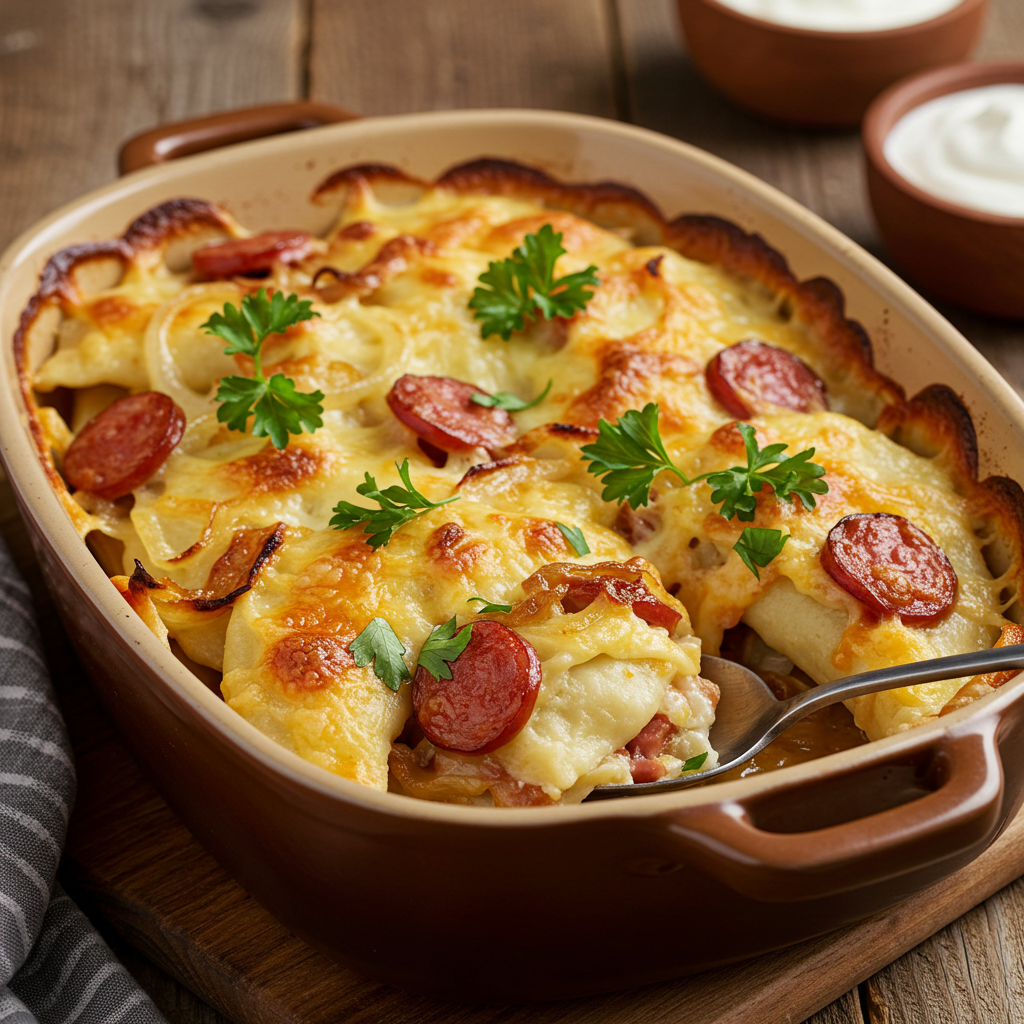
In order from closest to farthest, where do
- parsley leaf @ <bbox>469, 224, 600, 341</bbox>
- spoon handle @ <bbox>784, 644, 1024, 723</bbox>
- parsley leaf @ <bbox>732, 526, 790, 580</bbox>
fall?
1. spoon handle @ <bbox>784, 644, 1024, 723</bbox>
2. parsley leaf @ <bbox>732, 526, 790, 580</bbox>
3. parsley leaf @ <bbox>469, 224, 600, 341</bbox>

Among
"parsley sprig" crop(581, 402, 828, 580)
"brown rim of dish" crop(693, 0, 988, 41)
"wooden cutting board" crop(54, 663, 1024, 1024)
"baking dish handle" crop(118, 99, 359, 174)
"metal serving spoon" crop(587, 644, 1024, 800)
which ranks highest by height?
"brown rim of dish" crop(693, 0, 988, 41)

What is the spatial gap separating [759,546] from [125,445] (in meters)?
1.34

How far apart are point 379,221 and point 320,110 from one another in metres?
0.45

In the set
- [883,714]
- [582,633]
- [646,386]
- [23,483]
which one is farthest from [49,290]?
Result: [883,714]

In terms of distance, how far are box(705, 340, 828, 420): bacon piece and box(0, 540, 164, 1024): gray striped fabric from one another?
5.08ft

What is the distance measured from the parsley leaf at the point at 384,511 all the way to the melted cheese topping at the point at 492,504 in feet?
0.11

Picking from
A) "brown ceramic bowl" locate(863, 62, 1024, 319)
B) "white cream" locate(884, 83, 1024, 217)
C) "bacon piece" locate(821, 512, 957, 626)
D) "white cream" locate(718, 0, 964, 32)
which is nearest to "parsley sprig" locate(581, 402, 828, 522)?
"bacon piece" locate(821, 512, 957, 626)

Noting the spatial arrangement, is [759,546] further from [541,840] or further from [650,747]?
[541,840]

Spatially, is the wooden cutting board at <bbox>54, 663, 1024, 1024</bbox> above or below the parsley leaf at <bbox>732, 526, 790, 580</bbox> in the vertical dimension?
below

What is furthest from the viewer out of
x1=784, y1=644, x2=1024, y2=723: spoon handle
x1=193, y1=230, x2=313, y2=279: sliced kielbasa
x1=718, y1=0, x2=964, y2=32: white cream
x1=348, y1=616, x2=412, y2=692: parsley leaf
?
x1=718, y1=0, x2=964, y2=32: white cream

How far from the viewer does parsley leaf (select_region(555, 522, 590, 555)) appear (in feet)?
7.93

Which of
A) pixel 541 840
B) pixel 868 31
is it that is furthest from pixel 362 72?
pixel 541 840

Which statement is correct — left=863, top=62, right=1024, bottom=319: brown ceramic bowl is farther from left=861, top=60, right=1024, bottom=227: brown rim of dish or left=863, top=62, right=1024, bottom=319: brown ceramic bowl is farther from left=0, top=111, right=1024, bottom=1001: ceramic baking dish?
left=0, top=111, right=1024, bottom=1001: ceramic baking dish

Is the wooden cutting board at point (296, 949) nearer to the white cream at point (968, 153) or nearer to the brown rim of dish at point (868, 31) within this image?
the white cream at point (968, 153)
